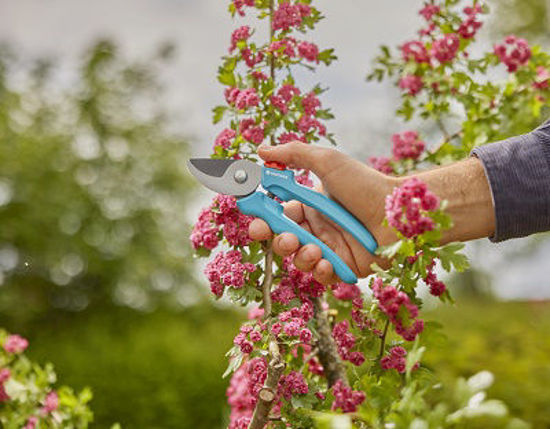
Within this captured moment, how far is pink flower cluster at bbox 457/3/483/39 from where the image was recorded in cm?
338

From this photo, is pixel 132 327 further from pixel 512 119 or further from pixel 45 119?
pixel 512 119

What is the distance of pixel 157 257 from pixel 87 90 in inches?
186

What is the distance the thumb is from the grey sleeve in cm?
47

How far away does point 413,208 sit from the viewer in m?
1.67

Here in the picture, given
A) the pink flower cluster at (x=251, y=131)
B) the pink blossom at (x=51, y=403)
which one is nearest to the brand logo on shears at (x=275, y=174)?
the pink flower cluster at (x=251, y=131)

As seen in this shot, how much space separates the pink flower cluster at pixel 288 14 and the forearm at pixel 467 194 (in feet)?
2.63

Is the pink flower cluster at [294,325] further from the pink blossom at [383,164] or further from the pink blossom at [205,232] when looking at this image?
the pink blossom at [383,164]

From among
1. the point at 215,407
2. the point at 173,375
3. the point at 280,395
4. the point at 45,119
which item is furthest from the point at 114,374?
the point at 45,119

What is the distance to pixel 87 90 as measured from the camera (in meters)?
A: 17.4

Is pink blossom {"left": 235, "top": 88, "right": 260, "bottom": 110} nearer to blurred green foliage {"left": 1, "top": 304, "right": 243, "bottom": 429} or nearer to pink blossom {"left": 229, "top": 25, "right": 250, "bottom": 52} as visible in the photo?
pink blossom {"left": 229, "top": 25, "right": 250, "bottom": 52}

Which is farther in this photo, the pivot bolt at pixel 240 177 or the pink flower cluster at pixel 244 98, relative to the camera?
the pink flower cluster at pixel 244 98

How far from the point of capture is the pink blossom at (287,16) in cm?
253

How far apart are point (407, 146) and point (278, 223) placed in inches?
55.6

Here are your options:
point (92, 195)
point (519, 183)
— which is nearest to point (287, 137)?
point (519, 183)
